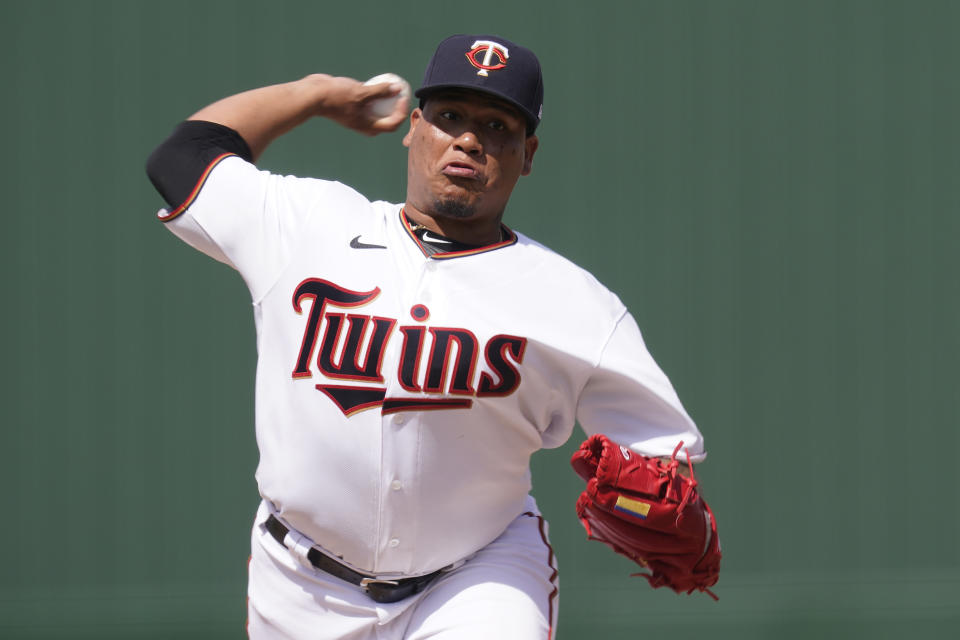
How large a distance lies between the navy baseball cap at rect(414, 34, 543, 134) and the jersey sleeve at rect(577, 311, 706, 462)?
1.41 ft

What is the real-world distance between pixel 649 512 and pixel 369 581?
1.61 ft

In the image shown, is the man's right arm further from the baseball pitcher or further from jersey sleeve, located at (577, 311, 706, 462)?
jersey sleeve, located at (577, 311, 706, 462)

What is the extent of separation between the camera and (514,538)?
6.54 ft

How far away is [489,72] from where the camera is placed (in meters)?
1.91

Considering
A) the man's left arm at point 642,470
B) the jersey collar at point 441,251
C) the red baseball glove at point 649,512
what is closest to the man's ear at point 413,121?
the jersey collar at point 441,251

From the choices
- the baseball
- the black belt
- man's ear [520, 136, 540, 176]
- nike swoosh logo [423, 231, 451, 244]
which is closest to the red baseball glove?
the black belt

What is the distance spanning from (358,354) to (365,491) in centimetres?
22

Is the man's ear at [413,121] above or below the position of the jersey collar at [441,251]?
above

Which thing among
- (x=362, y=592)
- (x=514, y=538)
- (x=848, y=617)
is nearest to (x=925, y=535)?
(x=848, y=617)

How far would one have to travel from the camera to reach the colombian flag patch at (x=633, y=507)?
174 cm

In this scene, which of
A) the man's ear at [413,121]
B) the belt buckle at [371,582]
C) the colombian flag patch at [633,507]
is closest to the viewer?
the colombian flag patch at [633,507]

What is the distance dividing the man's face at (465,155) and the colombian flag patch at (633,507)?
55cm

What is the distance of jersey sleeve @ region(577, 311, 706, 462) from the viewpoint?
183 centimetres

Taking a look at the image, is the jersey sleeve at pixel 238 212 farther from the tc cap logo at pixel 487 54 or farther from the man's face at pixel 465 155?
the tc cap logo at pixel 487 54
